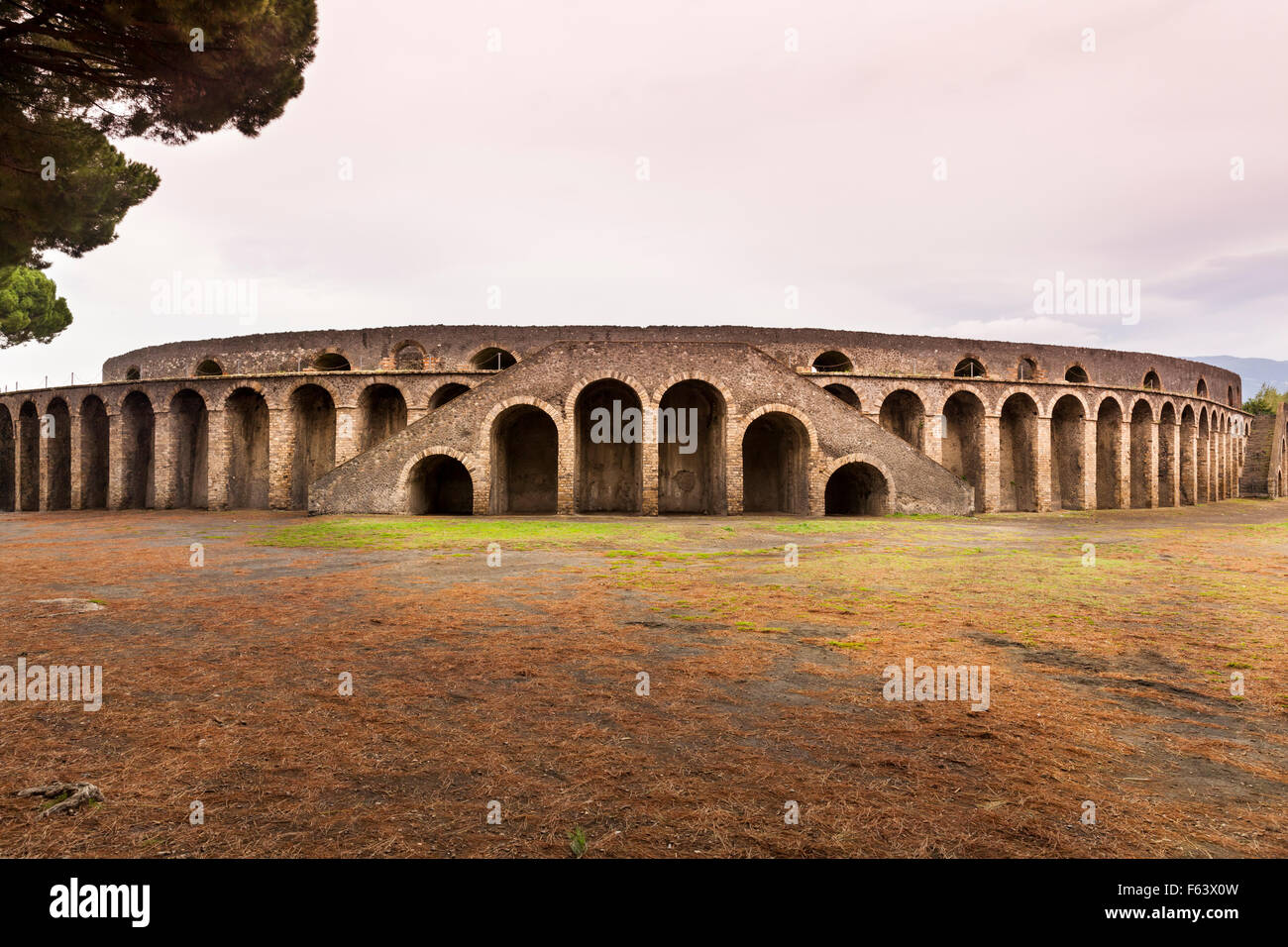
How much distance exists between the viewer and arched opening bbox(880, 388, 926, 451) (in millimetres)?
27172

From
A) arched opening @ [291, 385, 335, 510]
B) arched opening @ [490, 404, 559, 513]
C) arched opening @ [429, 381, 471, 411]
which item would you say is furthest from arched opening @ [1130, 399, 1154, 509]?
arched opening @ [291, 385, 335, 510]

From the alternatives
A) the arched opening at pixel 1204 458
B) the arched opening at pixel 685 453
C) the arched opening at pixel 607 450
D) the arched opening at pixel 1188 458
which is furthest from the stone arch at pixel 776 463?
the arched opening at pixel 1204 458

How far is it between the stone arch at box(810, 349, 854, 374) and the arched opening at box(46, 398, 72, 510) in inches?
1321

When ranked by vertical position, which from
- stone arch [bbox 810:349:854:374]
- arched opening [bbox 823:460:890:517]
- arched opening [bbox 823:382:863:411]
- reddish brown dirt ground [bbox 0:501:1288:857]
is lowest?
reddish brown dirt ground [bbox 0:501:1288:857]

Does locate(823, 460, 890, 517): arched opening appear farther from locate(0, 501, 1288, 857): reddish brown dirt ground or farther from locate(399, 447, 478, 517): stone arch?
locate(0, 501, 1288, 857): reddish brown dirt ground

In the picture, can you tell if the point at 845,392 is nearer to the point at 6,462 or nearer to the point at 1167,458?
the point at 1167,458

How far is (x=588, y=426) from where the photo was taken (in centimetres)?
2486

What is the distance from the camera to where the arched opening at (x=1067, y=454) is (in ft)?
95.4

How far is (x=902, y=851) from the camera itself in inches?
92.2

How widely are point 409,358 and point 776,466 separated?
17282 mm

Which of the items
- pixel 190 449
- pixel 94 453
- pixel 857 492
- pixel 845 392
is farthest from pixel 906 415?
pixel 94 453

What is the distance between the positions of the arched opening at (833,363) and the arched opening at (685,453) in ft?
26.9

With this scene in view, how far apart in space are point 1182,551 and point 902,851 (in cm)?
1262

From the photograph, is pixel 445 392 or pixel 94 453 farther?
pixel 94 453
